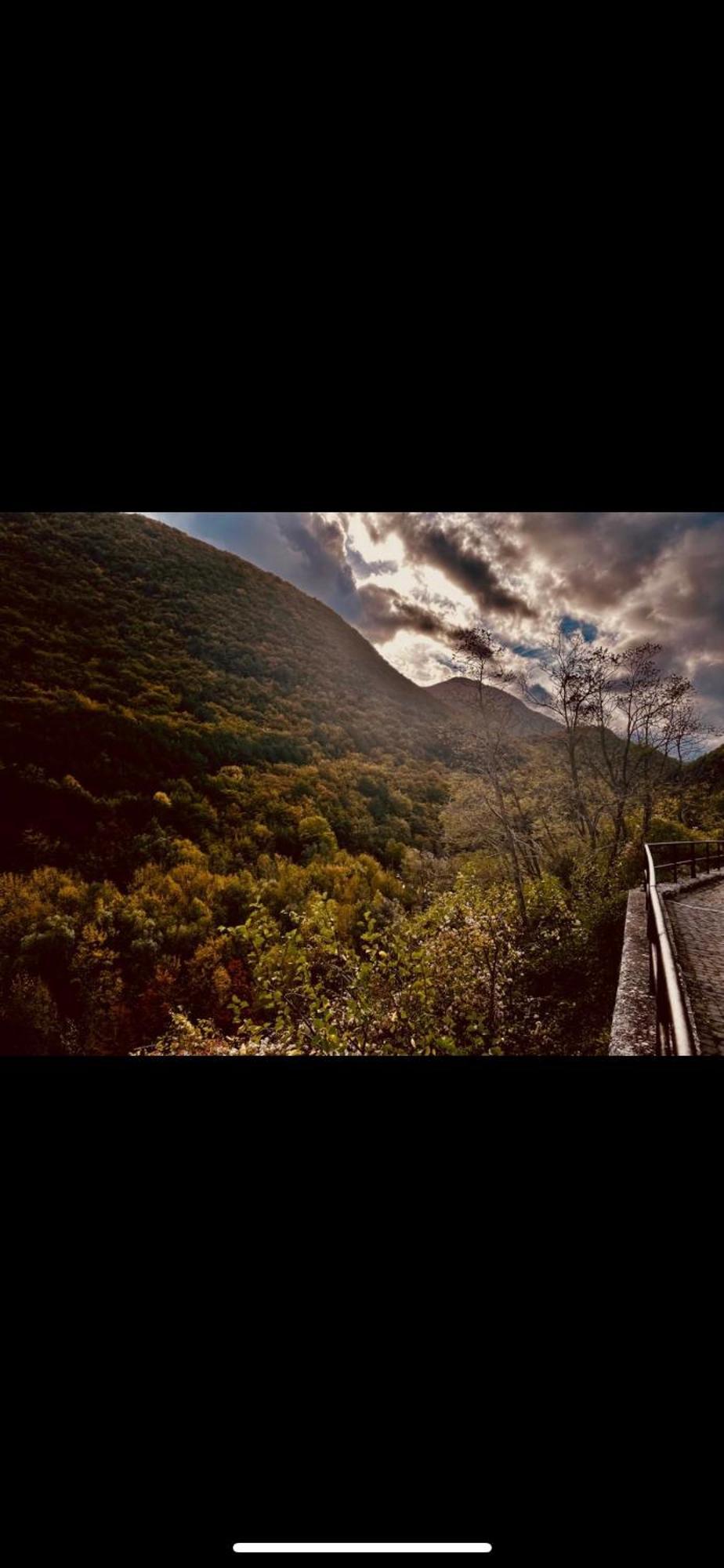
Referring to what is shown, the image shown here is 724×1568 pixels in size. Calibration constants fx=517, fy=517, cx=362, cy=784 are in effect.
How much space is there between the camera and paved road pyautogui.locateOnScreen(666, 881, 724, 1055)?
97.9 inches

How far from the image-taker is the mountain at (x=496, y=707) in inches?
180

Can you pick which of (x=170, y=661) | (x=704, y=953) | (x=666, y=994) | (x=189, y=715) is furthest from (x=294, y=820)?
(x=704, y=953)

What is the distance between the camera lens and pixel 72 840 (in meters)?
3.88

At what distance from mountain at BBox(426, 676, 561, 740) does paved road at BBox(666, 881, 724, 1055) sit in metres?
1.89

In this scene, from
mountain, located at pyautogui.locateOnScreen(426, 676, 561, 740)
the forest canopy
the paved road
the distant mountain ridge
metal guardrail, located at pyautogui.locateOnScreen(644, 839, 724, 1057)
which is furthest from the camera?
mountain, located at pyautogui.locateOnScreen(426, 676, 561, 740)

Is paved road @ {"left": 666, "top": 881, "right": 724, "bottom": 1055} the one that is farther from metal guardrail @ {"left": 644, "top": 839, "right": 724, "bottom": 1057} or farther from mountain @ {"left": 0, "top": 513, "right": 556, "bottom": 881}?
mountain @ {"left": 0, "top": 513, "right": 556, "bottom": 881}

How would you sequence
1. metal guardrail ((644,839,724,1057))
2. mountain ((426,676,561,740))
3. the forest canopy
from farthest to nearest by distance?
mountain ((426,676,561,740)) < the forest canopy < metal guardrail ((644,839,724,1057))
